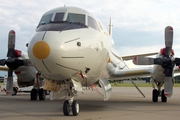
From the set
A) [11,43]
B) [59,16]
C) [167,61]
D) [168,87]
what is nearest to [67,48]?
[59,16]

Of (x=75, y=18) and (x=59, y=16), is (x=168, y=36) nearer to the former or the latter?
(x=75, y=18)

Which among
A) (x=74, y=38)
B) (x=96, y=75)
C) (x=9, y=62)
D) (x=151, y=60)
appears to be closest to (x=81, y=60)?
(x=74, y=38)

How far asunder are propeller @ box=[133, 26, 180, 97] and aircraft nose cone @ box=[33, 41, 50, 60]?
531 cm

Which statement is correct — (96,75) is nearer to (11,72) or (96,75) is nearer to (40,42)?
(40,42)

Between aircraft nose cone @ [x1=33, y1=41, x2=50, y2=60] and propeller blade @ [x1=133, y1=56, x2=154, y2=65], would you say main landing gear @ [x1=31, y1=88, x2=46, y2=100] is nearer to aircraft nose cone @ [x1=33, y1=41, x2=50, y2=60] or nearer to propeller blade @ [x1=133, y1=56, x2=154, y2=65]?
propeller blade @ [x1=133, y1=56, x2=154, y2=65]

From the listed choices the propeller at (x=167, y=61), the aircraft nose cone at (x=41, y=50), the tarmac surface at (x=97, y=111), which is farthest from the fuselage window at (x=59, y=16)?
the propeller at (x=167, y=61)

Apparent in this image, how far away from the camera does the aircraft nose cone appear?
22.4 feet

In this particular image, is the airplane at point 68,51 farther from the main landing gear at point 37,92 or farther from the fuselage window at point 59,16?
the main landing gear at point 37,92

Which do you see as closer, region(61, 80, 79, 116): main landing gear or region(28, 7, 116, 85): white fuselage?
region(28, 7, 116, 85): white fuselage

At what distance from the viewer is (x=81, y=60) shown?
7664 millimetres

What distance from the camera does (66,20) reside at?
27.2 ft

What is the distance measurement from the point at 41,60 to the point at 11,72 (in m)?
7.22

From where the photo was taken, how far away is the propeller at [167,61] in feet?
36.0

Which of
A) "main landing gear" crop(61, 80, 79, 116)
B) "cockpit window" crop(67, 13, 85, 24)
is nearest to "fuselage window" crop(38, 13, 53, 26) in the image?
"cockpit window" crop(67, 13, 85, 24)
